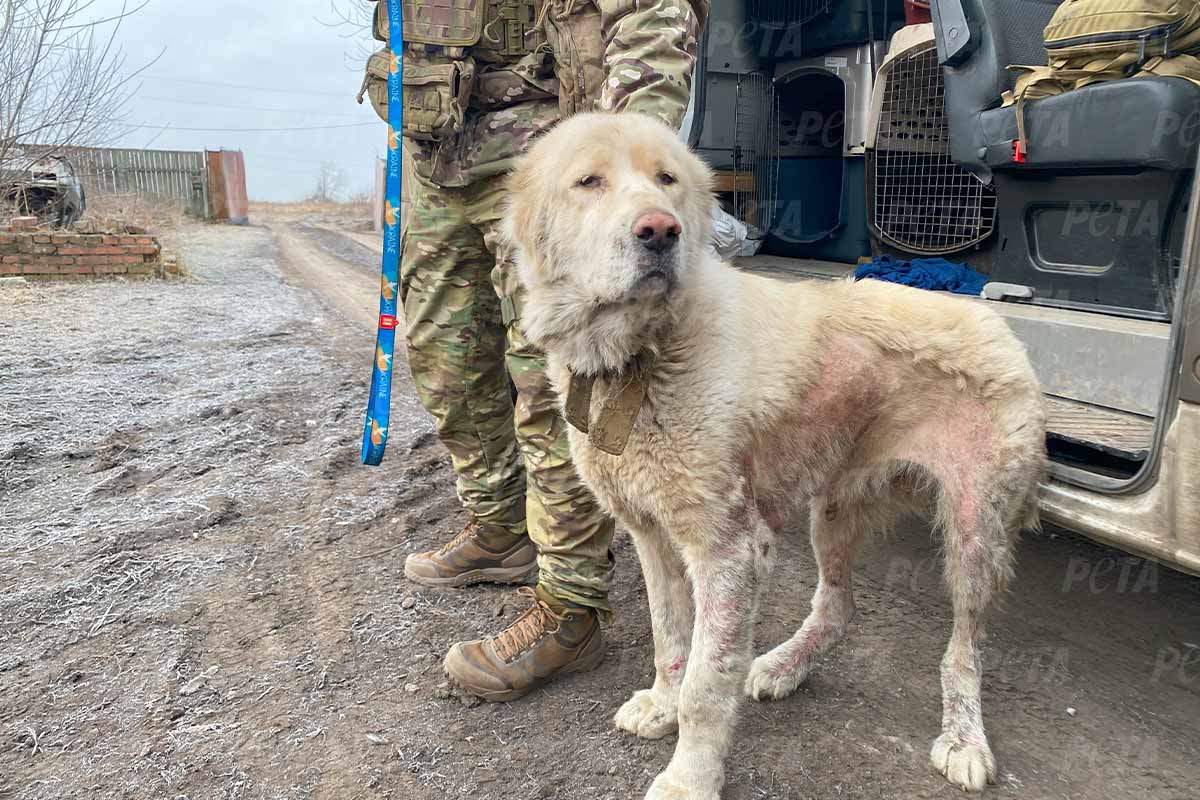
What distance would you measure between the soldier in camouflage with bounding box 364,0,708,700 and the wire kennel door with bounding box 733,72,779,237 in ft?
9.75

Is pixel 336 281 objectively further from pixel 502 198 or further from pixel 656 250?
pixel 656 250

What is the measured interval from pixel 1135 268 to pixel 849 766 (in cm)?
212

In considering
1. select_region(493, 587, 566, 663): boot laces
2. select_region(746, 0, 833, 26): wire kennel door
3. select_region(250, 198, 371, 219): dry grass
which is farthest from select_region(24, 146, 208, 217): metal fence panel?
select_region(493, 587, 566, 663): boot laces

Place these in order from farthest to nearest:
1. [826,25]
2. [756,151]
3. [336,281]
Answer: [336,281] < [756,151] < [826,25]

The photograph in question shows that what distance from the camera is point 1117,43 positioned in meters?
2.88

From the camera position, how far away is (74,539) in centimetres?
334

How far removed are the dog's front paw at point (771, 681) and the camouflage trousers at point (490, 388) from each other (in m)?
0.51

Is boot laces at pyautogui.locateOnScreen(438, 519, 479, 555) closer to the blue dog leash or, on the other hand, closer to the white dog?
the blue dog leash

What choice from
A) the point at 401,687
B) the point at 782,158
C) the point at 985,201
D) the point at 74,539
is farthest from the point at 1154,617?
the point at 74,539

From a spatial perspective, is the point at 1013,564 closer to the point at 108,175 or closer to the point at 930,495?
the point at 930,495

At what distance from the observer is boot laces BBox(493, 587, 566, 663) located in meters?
2.47

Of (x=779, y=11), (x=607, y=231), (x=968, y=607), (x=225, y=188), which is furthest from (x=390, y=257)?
(x=225, y=188)

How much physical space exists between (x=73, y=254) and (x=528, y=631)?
10.8 m

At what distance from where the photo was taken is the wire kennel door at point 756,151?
5.37 m
